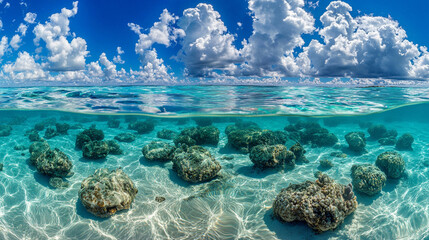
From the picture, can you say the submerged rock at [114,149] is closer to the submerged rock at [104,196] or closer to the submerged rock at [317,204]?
the submerged rock at [104,196]

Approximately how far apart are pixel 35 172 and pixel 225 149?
9.13 meters

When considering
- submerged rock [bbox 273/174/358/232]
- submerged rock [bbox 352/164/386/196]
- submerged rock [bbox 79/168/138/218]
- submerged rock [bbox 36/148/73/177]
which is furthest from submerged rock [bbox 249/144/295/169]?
submerged rock [bbox 36/148/73/177]

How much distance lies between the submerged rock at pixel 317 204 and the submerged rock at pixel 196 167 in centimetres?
285

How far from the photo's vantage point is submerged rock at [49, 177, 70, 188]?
7.61 meters

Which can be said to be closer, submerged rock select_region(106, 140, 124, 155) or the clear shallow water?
submerged rock select_region(106, 140, 124, 155)

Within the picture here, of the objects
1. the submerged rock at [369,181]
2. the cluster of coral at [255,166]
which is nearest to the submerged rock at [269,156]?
the cluster of coral at [255,166]

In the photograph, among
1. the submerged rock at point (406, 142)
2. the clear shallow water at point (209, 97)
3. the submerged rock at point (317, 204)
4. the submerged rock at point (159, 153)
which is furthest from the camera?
the clear shallow water at point (209, 97)

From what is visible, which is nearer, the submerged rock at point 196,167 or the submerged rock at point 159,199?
the submerged rock at point 159,199

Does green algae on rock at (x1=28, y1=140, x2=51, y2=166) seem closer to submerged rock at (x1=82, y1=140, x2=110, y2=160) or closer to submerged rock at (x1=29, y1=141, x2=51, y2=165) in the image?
submerged rock at (x1=29, y1=141, x2=51, y2=165)

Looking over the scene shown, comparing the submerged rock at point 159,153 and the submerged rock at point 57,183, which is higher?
the submerged rock at point 159,153

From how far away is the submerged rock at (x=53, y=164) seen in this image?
7.86 m

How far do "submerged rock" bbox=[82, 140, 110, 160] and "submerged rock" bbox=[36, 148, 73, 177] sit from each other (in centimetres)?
182

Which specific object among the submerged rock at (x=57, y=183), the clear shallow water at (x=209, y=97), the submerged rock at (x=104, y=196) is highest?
the clear shallow water at (x=209, y=97)

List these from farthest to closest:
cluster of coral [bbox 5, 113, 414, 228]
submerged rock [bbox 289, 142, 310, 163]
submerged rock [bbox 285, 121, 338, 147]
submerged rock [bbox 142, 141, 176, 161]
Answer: submerged rock [bbox 285, 121, 338, 147]
submerged rock [bbox 289, 142, 310, 163]
submerged rock [bbox 142, 141, 176, 161]
cluster of coral [bbox 5, 113, 414, 228]
